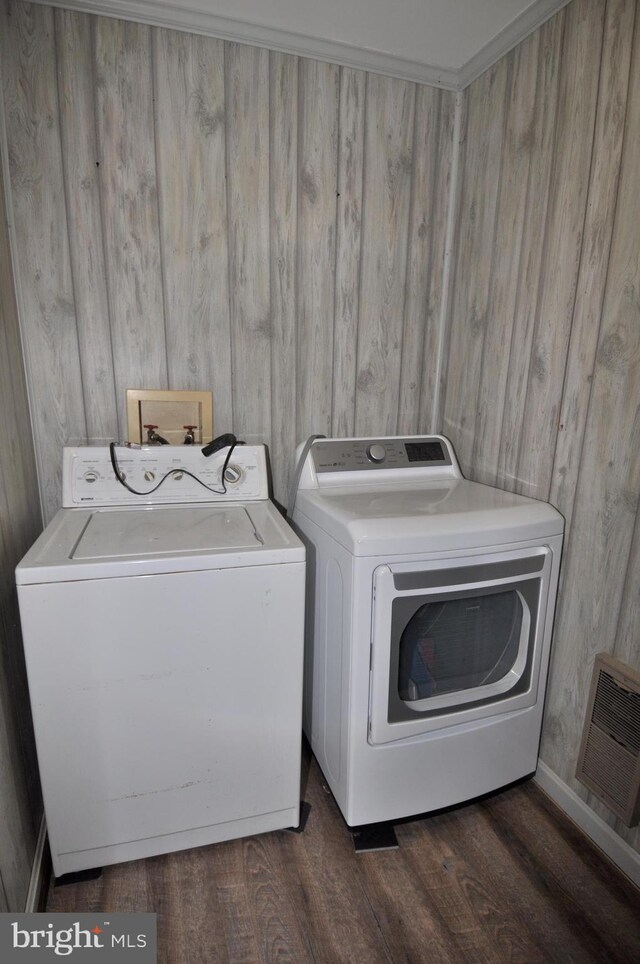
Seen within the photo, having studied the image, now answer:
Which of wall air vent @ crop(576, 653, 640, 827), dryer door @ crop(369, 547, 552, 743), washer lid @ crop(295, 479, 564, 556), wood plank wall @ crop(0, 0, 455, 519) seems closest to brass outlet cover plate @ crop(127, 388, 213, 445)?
wood plank wall @ crop(0, 0, 455, 519)

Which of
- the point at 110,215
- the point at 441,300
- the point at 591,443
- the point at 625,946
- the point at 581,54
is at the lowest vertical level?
the point at 625,946

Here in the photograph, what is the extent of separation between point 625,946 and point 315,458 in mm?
1473

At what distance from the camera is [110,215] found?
5.22 ft

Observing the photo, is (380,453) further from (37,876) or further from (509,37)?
(37,876)

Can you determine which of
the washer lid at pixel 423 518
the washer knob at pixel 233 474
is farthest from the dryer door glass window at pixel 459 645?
the washer knob at pixel 233 474

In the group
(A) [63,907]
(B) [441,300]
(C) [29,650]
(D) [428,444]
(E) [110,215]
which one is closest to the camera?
(C) [29,650]

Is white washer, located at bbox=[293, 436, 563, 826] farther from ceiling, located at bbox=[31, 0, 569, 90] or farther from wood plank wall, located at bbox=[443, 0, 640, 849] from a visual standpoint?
ceiling, located at bbox=[31, 0, 569, 90]

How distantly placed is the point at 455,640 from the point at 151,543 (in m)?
0.86

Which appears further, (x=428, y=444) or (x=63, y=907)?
(x=428, y=444)

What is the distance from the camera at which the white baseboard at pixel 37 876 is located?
1.17 m

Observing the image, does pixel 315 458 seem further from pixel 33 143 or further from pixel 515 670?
pixel 33 143

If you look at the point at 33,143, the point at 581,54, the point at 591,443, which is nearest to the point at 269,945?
the point at 591,443

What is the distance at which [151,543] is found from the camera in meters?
1.22

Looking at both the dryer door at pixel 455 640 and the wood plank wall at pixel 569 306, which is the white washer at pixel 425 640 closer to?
the dryer door at pixel 455 640
